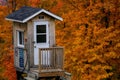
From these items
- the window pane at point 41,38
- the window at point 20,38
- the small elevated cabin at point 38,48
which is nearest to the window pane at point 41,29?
the small elevated cabin at point 38,48

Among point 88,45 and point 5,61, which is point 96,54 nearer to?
point 88,45

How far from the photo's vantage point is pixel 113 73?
98.2 feet

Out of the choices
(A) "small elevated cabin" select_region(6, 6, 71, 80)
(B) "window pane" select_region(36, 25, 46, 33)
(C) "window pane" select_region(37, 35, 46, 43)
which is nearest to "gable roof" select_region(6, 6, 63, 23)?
(A) "small elevated cabin" select_region(6, 6, 71, 80)

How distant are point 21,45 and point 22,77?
2.34 m

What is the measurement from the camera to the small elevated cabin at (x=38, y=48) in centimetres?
2131

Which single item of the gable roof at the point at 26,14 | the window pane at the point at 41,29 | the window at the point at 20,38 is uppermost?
the gable roof at the point at 26,14

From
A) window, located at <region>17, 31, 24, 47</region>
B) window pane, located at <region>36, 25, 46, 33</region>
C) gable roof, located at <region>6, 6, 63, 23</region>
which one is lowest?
window, located at <region>17, 31, 24, 47</region>

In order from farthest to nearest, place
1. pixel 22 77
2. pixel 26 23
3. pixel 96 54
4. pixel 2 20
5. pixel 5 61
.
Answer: pixel 2 20 → pixel 5 61 → pixel 96 54 → pixel 22 77 → pixel 26 23

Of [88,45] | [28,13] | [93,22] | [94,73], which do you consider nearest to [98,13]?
[93,22]

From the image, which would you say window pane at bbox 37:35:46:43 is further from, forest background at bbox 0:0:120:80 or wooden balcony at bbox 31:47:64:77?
forest background at bbox 0:0:120:80

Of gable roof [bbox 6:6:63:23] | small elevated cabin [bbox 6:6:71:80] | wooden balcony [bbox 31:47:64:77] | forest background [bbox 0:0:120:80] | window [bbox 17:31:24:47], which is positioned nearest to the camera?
wooden balcony [bbox 31:47:64:77]

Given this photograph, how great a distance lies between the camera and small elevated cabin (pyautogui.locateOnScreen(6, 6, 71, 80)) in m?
21.3

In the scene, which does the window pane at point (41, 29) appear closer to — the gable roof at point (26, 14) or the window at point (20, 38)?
the gable roof at point (26, 14)

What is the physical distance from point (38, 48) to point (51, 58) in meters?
0.96
